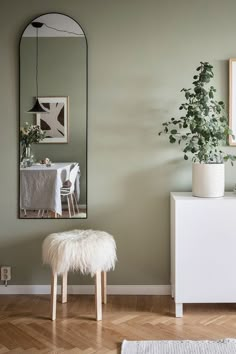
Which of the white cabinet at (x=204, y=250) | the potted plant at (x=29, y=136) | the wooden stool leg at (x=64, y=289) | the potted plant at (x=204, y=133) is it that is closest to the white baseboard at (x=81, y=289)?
the wooden stool leg at (x=64, y=289)

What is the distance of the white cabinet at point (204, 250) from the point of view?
116 inches

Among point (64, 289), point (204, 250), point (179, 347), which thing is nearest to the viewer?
point (179, 347)

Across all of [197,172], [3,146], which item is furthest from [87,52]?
[197,172]

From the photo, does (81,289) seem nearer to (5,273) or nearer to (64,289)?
(64,289)

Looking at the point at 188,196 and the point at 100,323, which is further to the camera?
Result: the point at 188,196

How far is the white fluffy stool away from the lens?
2.86 meters

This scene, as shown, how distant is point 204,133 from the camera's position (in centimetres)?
304

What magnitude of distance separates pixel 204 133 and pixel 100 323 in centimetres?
150

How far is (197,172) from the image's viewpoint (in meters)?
3.10

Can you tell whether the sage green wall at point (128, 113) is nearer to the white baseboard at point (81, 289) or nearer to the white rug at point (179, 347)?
the white baseboard at point (81, 289)

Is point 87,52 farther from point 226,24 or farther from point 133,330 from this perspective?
point 133,330

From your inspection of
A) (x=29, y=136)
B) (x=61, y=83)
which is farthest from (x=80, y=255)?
(x=61, y=83)

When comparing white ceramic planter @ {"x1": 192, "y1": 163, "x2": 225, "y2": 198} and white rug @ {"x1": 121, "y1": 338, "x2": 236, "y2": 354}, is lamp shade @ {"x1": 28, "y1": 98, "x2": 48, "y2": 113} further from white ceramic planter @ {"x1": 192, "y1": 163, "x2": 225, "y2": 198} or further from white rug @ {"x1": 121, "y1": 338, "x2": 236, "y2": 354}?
white rug @ {"x1": 121, "y1": 338, "x2": 236, "y2": 354}

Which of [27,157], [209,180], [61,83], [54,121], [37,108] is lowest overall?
[209,180]
